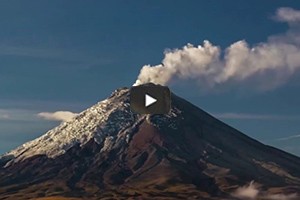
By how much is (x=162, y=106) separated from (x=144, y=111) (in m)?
1.34

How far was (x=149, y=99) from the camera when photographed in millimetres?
40125

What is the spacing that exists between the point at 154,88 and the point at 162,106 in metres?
1.41

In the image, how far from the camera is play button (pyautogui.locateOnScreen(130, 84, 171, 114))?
3994 centimetres

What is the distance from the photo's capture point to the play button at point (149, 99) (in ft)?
131

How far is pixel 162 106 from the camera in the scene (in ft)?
133

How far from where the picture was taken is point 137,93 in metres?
40.3

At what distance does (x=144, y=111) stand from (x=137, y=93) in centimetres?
133

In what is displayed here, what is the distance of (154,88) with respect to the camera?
4019 cm

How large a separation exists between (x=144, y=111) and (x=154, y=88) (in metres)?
1.71

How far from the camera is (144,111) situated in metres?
40.2

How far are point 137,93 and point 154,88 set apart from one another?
1222mm
